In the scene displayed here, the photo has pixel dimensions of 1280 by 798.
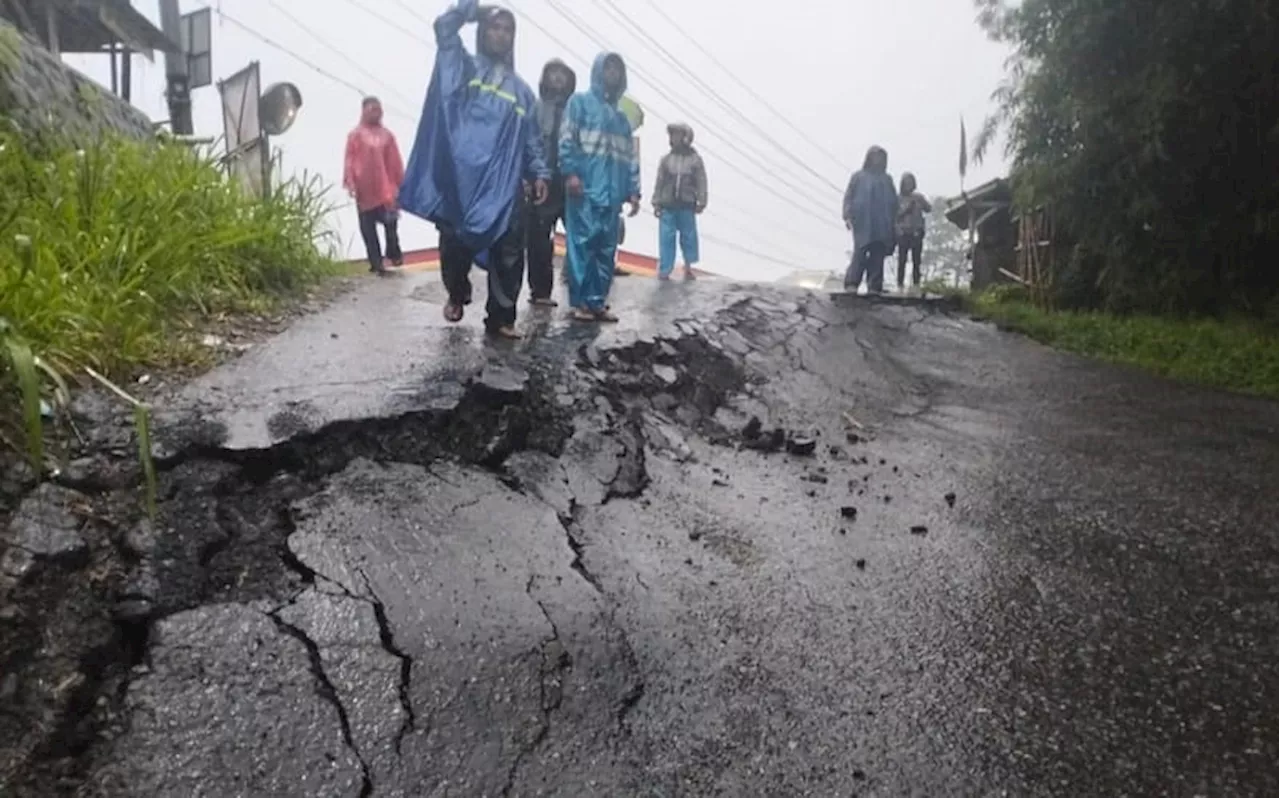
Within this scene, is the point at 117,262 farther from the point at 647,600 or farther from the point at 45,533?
the point at 647,600

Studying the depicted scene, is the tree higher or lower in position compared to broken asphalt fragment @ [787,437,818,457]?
higher

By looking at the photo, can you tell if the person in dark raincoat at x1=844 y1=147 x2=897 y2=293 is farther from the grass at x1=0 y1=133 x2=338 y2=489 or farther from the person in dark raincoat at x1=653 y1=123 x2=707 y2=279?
the grass at x1=0 y1=133 x2=338 y2=489

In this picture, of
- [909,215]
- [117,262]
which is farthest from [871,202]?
[117,262]

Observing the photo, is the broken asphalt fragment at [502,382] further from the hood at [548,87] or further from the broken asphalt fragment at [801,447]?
the hood at [548,87]

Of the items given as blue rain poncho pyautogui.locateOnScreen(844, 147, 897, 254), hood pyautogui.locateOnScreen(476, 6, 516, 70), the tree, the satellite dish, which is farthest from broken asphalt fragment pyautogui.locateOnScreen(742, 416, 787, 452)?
the satellite dish

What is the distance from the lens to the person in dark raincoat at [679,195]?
9.28 metres

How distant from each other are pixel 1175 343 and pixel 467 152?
21.6 ft

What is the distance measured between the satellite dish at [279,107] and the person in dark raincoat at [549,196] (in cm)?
518

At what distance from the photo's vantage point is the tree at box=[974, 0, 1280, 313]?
26.4 feet

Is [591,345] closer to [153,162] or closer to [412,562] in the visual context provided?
[412,562]

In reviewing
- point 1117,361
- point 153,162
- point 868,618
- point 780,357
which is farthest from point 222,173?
point 1117,361

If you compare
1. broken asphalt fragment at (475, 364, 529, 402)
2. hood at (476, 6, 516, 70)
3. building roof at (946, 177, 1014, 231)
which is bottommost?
broken asphalt fragment at (475, 364, 529, 402)

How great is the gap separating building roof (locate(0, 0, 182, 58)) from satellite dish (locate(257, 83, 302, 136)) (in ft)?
3.53

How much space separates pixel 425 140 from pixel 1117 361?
6189 millimetres
